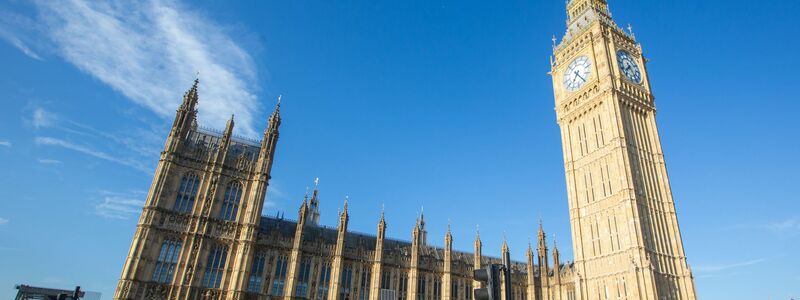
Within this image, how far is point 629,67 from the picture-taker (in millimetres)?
59562

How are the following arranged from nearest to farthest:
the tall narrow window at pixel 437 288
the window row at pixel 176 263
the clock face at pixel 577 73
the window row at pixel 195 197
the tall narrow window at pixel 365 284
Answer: the window row at pixel 176 263
the window row at pixel 195 197
the tall narrow window at pixel 365 284
the tall narrow window at pixel 437 288
the clock face at pixel 577 73

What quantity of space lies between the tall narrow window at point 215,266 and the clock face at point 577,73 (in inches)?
1803

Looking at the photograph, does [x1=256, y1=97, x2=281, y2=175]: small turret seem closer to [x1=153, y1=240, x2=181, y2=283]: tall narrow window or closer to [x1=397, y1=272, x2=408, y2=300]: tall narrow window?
[x1=153, y1=240, x2=181, y2=283]: tall narrow window

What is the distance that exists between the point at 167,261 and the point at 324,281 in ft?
46.6

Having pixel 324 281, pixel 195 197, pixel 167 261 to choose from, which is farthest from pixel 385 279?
pixel 167 261

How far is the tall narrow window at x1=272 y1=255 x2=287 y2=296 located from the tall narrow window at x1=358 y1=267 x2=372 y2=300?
784 cm

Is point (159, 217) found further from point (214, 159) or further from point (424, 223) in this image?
point (424, 223)

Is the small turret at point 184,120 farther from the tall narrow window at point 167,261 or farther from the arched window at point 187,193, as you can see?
the tall narrow window at point 167,261

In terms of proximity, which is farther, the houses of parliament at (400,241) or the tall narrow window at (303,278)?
the tall narrow window at (303,278)

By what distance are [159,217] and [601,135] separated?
1848 inches

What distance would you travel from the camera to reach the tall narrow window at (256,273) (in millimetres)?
43062

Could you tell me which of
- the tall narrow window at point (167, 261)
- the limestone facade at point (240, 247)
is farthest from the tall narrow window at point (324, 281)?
the tall narrow window at point (167, 261)

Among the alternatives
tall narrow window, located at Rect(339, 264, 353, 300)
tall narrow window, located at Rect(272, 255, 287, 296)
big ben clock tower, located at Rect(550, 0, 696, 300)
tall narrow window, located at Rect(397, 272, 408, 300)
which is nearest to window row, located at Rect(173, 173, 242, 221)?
tall narrow window, located at Rect(272, 255, 287, 296)

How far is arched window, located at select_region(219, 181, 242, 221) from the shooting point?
44.7 m
